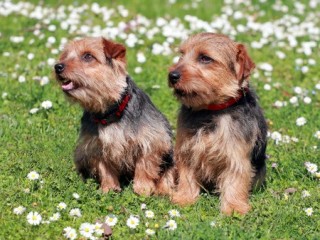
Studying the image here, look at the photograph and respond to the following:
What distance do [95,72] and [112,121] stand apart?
0.53m

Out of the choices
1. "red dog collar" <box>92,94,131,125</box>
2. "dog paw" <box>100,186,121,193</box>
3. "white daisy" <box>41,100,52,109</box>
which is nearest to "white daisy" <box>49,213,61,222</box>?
"dog paw" <box>100,186,121,193</box>

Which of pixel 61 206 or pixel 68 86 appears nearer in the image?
pixel 61 206

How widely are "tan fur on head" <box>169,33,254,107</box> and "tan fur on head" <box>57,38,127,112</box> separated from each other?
59 centimetres

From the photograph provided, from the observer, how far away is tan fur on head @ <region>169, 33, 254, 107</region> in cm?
635

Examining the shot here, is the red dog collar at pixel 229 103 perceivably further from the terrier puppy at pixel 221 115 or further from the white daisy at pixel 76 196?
the white daisy at pixel 76 196

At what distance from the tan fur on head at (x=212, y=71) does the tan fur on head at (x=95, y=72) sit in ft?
1.95

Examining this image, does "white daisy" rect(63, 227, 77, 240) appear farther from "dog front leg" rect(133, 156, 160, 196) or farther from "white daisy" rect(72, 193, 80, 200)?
"dog front leg" rect(133, 156, 160, 196)

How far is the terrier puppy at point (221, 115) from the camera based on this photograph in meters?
6.39

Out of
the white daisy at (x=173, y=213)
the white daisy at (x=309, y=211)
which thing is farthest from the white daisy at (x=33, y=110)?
the white daisy at (x=309, y=211)

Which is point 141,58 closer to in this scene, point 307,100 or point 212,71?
point 307,100

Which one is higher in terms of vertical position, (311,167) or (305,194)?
(305,194)

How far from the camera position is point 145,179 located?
22.6 ft

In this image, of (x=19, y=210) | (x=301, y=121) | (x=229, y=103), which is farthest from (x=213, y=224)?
(x=301, y=121)

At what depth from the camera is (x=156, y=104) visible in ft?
30.1
